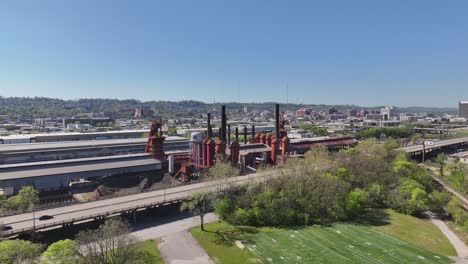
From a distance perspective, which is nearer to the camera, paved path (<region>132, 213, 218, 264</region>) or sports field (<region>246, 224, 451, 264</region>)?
paved path (<region>132, 213, 218, 264</region>)

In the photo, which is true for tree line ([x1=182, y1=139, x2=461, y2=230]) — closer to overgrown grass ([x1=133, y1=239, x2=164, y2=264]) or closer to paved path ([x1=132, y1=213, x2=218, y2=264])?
paved path ([x1=132, y1=213, x2=218, y2=264])

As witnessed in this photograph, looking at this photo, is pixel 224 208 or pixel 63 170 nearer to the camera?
pixel 224 208

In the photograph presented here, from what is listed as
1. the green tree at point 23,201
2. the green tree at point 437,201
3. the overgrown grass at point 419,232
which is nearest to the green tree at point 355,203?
the overgrown grass at point 419,232

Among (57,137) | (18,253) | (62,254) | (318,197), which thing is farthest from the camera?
(57,137)

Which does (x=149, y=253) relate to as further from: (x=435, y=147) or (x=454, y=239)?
(x=435, y=147)

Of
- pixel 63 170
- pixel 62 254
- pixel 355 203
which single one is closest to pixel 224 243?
pixel 62 254

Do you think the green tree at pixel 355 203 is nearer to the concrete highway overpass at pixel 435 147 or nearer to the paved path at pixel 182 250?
the paved path at pixel 182 250

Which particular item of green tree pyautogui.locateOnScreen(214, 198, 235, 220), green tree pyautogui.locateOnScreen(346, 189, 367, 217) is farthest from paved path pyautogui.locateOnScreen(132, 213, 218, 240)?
green tree pyautogui.locateOnScreen(346, 189, 367, 217)
